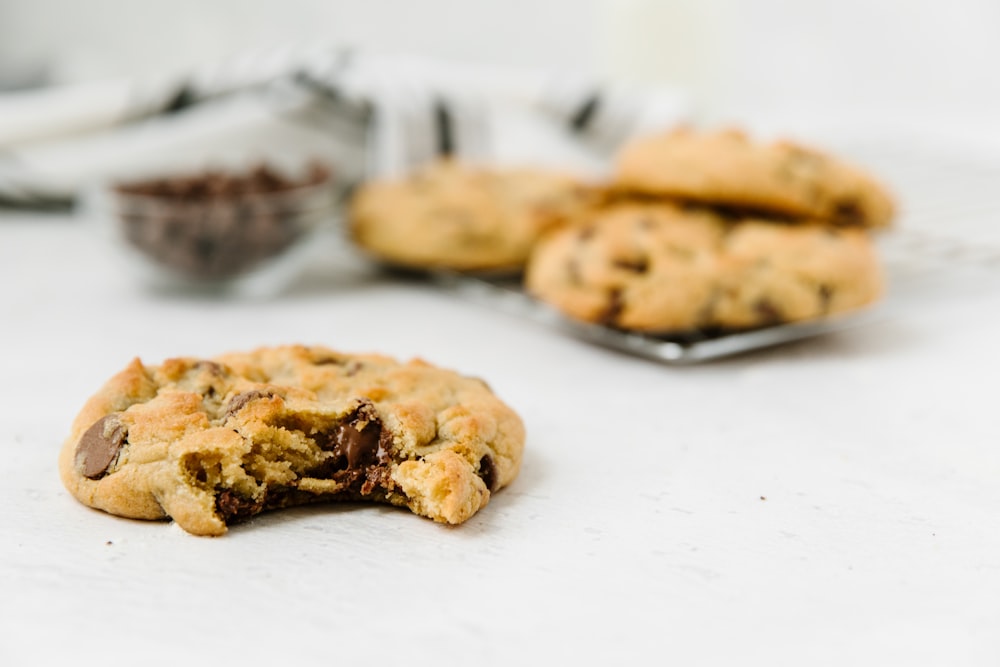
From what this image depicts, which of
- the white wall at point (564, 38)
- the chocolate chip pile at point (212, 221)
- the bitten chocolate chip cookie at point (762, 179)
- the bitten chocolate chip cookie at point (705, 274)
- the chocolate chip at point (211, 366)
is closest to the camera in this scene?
the chocolate chip at point (211, 366)

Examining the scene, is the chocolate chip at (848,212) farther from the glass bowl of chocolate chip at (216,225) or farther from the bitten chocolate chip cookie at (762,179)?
the glass bowl of chocolate chip at (216,225)

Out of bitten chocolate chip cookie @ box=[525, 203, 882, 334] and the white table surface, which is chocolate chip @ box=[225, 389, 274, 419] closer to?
the white table surface

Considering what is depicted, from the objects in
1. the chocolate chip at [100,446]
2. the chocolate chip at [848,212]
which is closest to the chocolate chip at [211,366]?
the chocolate chip at [100,446]

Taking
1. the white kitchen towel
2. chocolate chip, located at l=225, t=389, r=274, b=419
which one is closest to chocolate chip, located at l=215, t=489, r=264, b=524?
chocolate chip, located at l=225, t=389, r=274, b=419

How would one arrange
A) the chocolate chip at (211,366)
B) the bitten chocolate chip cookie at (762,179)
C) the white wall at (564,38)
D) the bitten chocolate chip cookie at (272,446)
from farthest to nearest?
the white wall at (564,38) → the bitten chocolate chip cookie at (762,179) → the chocolate chip at (211,366) → the bitten chocolate chip cookie at (272,446)

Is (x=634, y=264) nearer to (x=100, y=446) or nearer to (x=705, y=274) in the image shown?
(x=705, y=274)

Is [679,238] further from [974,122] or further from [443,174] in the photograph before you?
[974,122]
